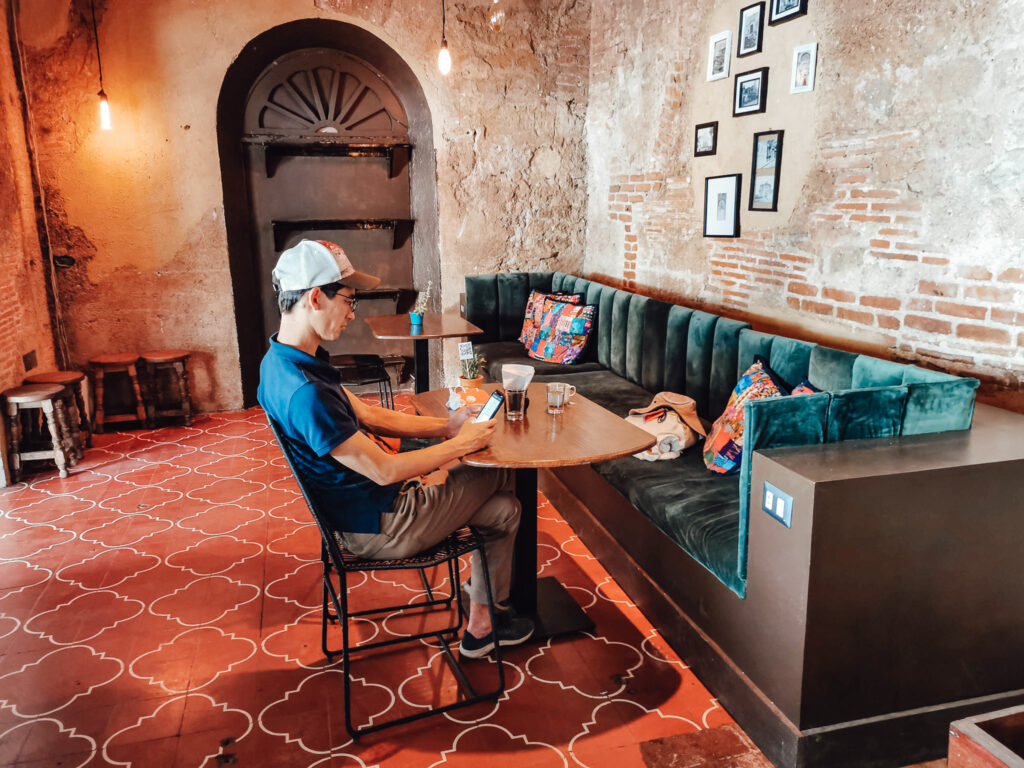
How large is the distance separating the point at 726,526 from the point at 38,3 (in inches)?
217

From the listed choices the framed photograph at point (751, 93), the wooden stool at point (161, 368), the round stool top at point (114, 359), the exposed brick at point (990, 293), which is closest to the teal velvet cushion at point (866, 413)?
the exposed brick at point (990, 293)

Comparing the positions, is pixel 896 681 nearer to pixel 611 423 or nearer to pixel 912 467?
pixel 912 467

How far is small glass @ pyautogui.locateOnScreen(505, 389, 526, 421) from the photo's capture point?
260 centimetres

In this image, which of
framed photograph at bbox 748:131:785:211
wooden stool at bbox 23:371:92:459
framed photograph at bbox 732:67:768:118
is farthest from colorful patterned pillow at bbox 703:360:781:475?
wooden stool at bbox 23:371:92:459

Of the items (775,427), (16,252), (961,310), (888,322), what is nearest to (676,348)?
(888,322)

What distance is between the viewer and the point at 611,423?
8.48 ft

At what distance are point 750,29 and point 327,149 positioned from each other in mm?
3518

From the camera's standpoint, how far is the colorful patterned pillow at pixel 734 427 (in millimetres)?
2941

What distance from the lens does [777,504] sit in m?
2.05

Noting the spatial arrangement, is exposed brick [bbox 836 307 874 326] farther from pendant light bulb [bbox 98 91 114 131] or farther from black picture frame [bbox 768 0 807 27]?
pendant light bulb [bbox 98 91 114 131]

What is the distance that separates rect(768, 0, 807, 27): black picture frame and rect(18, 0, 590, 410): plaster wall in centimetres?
258

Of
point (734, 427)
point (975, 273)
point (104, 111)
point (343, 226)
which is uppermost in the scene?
point (104, 111)

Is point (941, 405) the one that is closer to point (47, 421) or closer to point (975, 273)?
point (975, 273)

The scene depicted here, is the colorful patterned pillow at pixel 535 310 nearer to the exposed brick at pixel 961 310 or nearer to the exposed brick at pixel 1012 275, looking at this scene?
the exposed brick at pixel 961 310
